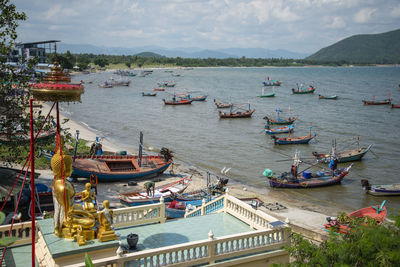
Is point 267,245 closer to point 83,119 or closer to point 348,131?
point 348,131

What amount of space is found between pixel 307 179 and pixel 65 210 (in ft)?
75.9

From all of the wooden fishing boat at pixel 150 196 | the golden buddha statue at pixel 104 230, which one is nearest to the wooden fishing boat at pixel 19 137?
the wooden fishing boat at pixel 150 196

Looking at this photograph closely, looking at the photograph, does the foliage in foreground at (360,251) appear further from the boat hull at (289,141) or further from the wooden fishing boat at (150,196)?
the boat hull at (289,141)

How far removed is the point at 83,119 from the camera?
57.7 meters

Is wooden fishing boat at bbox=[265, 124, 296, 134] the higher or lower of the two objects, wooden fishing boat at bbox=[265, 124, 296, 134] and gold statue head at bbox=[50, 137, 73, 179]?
the lower

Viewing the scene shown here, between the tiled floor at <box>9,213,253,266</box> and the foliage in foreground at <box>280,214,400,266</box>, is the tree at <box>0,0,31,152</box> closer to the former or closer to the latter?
the tiled floor at <box>9,213,253,266</box>

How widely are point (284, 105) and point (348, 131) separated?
27.1m

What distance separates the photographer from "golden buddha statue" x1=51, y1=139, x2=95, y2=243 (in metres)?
8.23

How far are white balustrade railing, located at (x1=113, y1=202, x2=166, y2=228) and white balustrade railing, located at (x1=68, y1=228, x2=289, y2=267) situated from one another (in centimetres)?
205

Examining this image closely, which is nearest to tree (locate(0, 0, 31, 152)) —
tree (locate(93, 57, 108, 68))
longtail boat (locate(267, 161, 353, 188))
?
longtail boat (locate(267, 161, 353, 188))

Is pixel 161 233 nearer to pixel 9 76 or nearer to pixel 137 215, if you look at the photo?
pixel 137 215

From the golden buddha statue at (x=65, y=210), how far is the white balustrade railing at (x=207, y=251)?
1.00 metres

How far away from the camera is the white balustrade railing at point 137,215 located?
34.9 ft

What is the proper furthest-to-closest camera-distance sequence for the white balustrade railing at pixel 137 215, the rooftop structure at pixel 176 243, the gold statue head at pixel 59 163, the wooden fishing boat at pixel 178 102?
1. the wooden fishing boat at pixel 178 102
2. the white balustrade railing at pixel 137 215
3. the gold statue head at pixel 59 163
4. the rooftop structure at pixel 176 243
